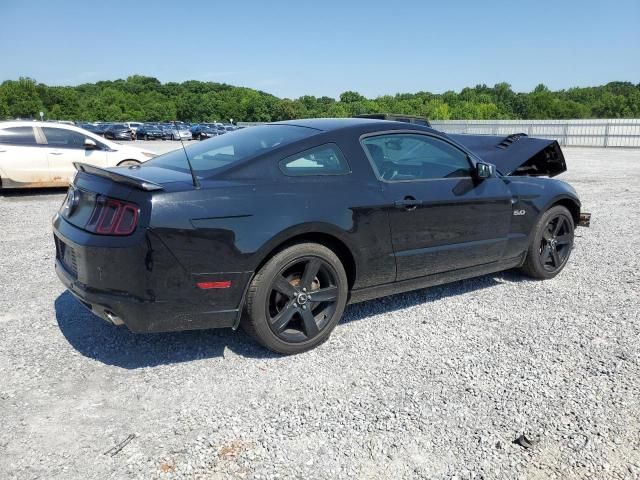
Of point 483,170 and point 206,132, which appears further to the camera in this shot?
point 206,132

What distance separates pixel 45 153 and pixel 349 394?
9.31 metres

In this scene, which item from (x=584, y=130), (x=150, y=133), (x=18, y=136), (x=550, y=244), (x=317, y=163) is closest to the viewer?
(x=317, y=163)

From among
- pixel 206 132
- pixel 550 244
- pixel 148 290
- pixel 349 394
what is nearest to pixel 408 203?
pixel 349 394

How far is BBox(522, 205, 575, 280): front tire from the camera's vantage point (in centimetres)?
489

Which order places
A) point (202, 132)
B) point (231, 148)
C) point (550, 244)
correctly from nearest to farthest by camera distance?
point (231, 148), point (550, 244), point (202, 132)

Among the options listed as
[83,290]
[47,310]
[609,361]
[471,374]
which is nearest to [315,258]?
[471,374]

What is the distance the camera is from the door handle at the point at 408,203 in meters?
3.72

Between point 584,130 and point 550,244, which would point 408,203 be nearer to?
point 550,244

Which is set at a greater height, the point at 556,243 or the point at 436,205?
the point at 436,205

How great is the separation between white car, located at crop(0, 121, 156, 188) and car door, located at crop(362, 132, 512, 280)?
26.8 feet

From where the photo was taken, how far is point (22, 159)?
980 centimetres

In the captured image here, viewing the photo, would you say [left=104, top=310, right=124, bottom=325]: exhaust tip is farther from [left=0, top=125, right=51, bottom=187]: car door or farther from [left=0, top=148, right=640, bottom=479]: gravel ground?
[left=0, top=125, right=51, bottom=187]: car door

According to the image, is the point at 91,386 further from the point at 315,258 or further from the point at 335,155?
the point at 335,155

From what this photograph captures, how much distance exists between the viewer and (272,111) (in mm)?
120250
